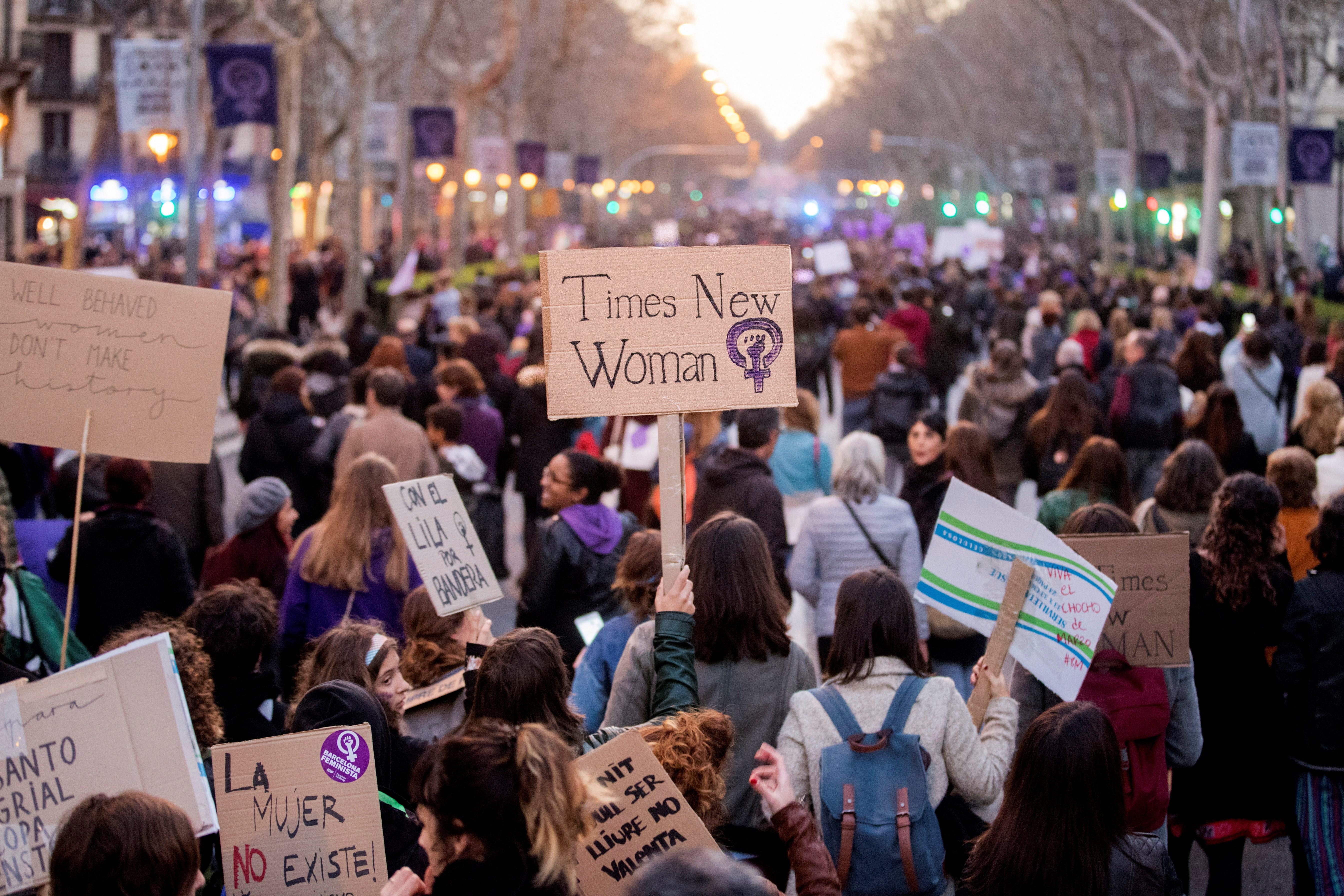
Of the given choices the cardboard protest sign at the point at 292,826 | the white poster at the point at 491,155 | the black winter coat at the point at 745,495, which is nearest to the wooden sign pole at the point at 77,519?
the cardboard protest sign at the point at 292,826

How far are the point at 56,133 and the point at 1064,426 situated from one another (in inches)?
2316

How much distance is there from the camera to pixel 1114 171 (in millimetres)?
36438

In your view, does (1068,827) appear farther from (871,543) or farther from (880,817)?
(871,543)

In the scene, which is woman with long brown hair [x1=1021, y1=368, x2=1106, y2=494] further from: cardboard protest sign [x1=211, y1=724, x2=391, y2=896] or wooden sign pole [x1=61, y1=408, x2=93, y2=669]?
cardboard protest sign [x1=211, y1=724, x2=391, y2=896]

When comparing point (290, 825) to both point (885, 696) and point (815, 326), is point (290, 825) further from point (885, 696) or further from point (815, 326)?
point (815, 326)

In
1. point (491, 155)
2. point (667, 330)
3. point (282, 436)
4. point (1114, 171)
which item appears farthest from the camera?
point (1114, 171)

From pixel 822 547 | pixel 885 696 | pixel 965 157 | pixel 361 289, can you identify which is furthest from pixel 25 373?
pixel 965 157

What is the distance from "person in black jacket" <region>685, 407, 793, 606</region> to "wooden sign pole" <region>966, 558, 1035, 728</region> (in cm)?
249

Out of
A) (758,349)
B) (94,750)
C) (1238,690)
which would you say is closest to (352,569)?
(758,349)

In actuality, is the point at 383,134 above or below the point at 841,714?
above

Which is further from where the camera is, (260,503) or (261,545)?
(261,545)

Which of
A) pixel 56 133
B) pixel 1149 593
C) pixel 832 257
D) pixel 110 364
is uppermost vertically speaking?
pixel 56 133

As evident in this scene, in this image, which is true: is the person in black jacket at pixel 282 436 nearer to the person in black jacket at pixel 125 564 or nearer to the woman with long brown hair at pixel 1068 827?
the person in black jacket at pixel 125 564

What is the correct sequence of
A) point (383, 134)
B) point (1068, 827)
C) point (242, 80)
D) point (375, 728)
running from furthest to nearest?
1. point (383, 134)
2. point (242, 80)
3. point (375, 728)
4. point (1068, 827)
